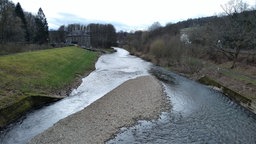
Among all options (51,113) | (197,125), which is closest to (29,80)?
(51,113)

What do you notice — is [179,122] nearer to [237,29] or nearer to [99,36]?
[237,29]

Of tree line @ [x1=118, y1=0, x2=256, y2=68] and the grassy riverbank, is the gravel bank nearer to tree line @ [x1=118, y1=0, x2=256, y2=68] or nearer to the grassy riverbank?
the grassy riverbank

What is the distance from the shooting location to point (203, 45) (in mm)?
68625

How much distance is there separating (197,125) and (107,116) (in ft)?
23.1

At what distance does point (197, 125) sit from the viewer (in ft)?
67.6

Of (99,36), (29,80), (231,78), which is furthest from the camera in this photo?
(99,36)

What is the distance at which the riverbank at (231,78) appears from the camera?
28.1m

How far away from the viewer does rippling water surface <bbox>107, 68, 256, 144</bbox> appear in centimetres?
1783

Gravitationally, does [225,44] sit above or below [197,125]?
above

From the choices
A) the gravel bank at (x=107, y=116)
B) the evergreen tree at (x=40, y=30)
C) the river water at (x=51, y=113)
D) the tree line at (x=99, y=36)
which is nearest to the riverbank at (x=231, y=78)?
the gravel bank at (x=107, y=116)

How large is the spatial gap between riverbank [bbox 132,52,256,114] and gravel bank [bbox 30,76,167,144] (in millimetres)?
8005

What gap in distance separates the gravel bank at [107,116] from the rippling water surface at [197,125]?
1.04 metres

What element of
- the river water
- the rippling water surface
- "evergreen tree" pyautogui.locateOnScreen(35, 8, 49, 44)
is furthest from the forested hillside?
"evergreen tree" pyautogui.locateOnScreen(35, 8, 49, 44)

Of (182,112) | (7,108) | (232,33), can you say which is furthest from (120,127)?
(232,33)
